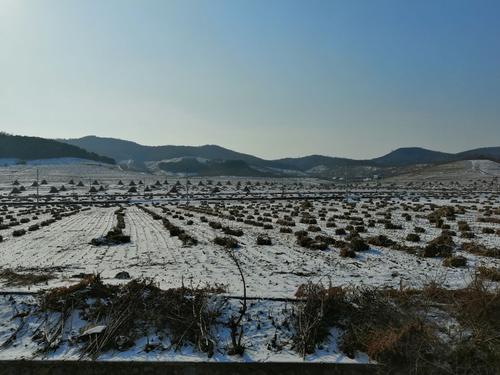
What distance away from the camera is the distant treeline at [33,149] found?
16012 centimetres

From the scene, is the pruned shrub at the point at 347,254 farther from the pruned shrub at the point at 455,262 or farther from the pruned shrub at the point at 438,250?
the pruned shrub at the point at 455,262

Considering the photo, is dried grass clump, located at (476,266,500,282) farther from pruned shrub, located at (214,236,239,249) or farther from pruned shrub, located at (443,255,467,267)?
pruned shrub, located at (214,236,239,249)

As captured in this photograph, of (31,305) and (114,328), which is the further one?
(31,305)

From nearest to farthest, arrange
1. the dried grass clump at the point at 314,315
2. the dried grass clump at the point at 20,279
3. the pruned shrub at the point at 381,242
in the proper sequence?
the dried grass clump at the point at 314,315 < the dried grass clump at the point at 20,279 < the pruned shrub at the point at 381,242

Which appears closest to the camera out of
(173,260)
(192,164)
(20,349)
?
(20,349)

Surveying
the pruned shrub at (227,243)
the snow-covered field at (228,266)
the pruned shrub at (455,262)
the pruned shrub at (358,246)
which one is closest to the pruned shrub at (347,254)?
the snow-covered field at (228,266)

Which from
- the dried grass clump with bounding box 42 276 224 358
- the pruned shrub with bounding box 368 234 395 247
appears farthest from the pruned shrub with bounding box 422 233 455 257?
the dried grass clump with bounding box 42 276 224 358

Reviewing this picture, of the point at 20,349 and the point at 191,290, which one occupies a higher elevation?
the point at 191,290

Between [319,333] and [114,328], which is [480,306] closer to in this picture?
[319,333]

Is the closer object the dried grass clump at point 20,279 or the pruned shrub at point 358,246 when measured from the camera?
the dried grass clump at point 20,279

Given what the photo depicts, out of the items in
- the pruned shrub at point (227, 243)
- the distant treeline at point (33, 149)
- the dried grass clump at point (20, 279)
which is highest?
the distant treeline at point (33, 149)

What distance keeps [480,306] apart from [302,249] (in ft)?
31.6

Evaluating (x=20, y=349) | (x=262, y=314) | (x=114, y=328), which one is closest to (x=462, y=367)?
(x=262, y=314)

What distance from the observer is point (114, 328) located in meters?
7.80
